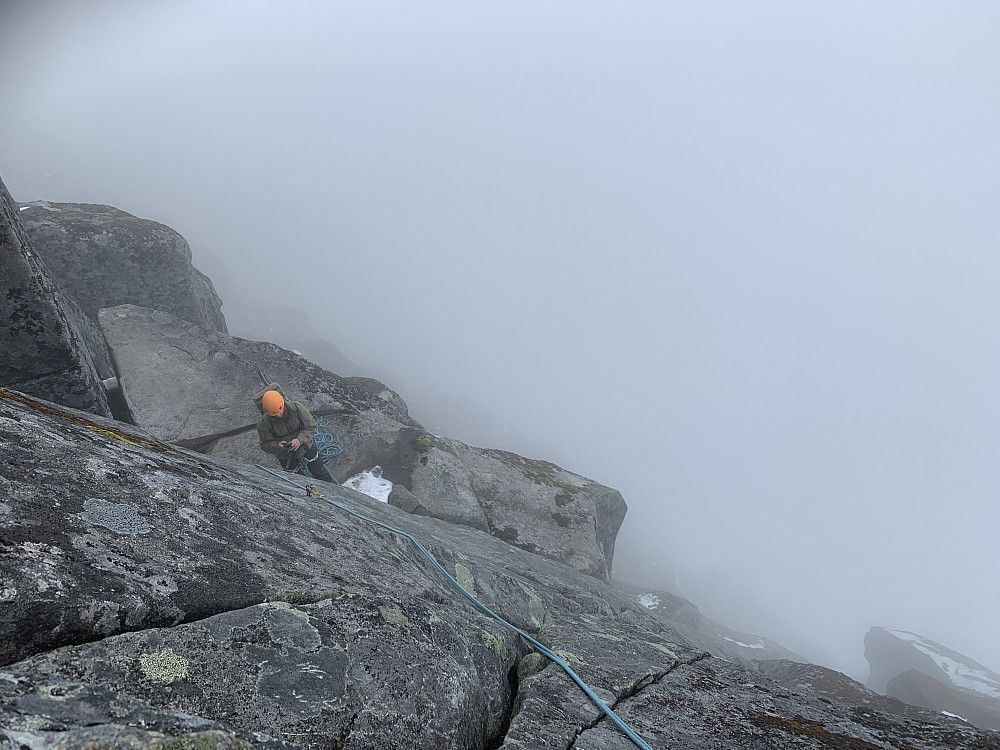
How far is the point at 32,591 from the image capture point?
3.70 m

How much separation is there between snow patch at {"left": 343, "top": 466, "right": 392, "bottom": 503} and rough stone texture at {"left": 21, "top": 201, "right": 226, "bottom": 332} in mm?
14117

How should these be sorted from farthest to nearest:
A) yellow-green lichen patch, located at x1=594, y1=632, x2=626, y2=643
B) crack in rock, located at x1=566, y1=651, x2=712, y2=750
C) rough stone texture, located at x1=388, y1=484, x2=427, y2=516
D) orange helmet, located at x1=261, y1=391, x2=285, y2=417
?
rough stone texture, located at x1=388, y1=484, x2=427, y2=516, orange helmet, located at x1=261, y1=391, x2=285, y2=417, yellow-green lichen patch, located at x1=594, y1=632, x2=626, y2=643, crack in rock, located at x1=566, y1=651, x2=712, y2=750

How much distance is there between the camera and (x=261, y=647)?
4477 millimetres

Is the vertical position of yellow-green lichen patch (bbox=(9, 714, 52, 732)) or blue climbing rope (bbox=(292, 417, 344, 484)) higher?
yellow-green lichen patch (bbox=(9, 714, 52, 732))

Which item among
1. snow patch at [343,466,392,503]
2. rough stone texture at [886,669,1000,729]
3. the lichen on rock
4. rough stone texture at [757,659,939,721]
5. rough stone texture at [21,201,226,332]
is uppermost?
rough stone texture at [21,201,226,332]

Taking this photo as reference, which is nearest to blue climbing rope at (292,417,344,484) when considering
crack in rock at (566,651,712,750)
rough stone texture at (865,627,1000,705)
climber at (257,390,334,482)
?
climber at (257,390,334,482)

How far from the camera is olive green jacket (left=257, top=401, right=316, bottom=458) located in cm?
1350

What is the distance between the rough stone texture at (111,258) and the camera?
21.0m

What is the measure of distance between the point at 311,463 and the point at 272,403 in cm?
314

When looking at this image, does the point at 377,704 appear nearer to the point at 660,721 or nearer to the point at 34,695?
the point at 34,695

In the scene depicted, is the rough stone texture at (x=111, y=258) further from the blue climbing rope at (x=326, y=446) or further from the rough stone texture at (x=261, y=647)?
the rough stone texture at (x=261, y=647)

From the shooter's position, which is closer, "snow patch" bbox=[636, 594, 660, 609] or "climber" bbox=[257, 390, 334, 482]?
"climber" bbox=[257, 390, 334, 482]

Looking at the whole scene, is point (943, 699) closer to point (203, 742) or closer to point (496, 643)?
point (496, 643)

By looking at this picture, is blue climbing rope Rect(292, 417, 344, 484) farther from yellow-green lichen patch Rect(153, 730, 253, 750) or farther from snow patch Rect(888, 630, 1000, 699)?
snow patch Rect(888, 630, 1000, 699)
